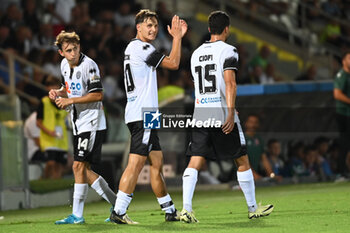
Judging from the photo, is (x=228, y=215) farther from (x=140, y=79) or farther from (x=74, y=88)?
(x=74, y=88)

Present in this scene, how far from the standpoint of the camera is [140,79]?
9.06 metres

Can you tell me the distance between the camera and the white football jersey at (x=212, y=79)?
908 cm

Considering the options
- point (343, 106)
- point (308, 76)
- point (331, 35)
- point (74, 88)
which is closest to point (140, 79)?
point (74, 88)

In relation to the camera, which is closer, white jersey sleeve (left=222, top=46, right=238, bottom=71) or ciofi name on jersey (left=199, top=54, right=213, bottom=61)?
white jersey sleeve (left=222, top=46, right=238, bottom=71)

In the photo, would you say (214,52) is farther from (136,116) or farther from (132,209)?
(132,209)

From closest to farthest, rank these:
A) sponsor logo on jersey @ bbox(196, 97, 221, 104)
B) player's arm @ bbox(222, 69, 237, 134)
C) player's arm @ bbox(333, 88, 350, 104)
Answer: player's arm @ bbox(222, 69, 237, 134) < sponsor logo on jersey @ bbox(196, 97, 221, 104) < player's arm @ bbox(333, 88, 350, 104)

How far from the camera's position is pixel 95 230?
8797 mm

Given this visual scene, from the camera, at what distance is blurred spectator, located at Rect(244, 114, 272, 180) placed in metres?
16.3

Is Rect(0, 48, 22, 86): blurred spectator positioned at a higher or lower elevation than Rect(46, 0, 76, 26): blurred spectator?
lower

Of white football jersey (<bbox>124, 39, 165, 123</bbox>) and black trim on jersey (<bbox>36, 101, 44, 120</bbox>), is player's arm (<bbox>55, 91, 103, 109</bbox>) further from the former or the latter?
black trim on jersey (<bbox>36, 101, 44, 120</bbox>)

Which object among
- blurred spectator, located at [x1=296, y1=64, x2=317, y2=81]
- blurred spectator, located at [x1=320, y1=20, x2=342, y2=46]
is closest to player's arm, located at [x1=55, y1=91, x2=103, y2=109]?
blurred spectator, located at [x1=296, y1=64, x2=317, y2=81]

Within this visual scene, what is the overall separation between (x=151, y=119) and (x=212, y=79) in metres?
0.75

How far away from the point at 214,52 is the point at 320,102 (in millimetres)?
9413

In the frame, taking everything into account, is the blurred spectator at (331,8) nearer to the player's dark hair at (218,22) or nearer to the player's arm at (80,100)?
the player's dark hair at (218,22)
